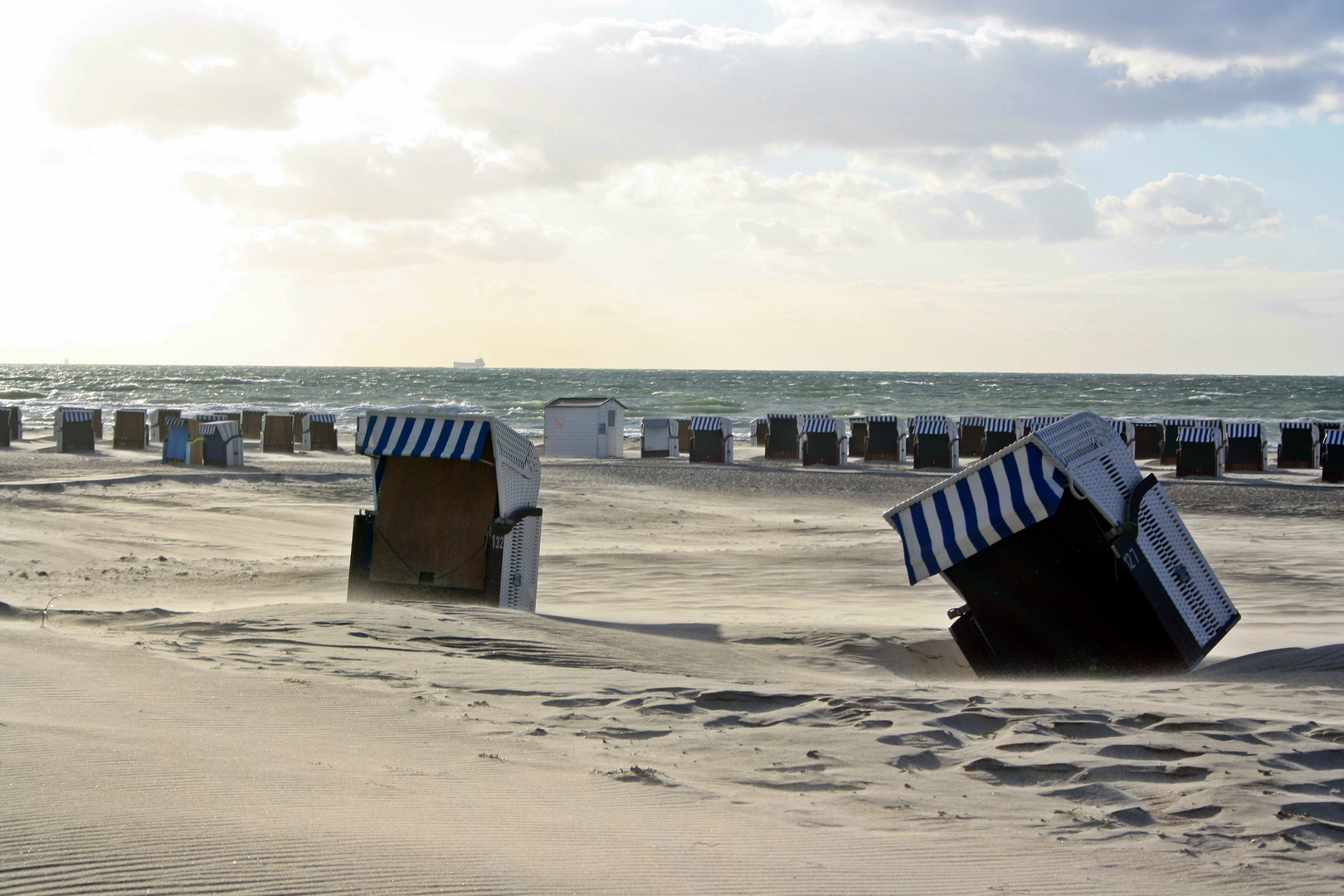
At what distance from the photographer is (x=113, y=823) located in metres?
3.04

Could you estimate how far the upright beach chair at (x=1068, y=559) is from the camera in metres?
6.68

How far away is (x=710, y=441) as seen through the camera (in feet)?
98.0

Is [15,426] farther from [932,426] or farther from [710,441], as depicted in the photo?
[932,426]

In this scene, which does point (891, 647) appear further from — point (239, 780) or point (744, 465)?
point (744, 465)

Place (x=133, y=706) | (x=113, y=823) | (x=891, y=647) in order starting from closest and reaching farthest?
(x=113, y=823) → (x=133, y=706) → (x=891, y=647)

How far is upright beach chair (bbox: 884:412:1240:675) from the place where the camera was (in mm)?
6676

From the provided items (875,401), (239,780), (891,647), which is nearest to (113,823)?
(239,780)

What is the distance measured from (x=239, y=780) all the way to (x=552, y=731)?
1596 millimetres

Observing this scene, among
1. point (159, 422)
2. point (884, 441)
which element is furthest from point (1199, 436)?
point (159, 422)

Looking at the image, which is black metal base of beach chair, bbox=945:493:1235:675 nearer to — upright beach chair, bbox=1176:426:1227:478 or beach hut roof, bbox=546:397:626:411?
upright beach chair, bbox=1176:426:1227:478

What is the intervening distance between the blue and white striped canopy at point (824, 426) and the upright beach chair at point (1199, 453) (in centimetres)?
908

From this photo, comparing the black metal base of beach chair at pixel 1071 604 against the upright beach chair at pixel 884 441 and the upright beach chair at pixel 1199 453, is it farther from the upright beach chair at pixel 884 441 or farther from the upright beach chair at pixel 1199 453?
the upright beach chair at pixel 884 441

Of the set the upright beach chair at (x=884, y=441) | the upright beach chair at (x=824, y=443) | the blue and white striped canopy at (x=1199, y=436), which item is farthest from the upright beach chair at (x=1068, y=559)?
the upright beach chair at (x=884, y=441)

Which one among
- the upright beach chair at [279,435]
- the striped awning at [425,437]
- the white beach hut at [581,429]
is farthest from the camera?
the upright beach chair at [279,435]
